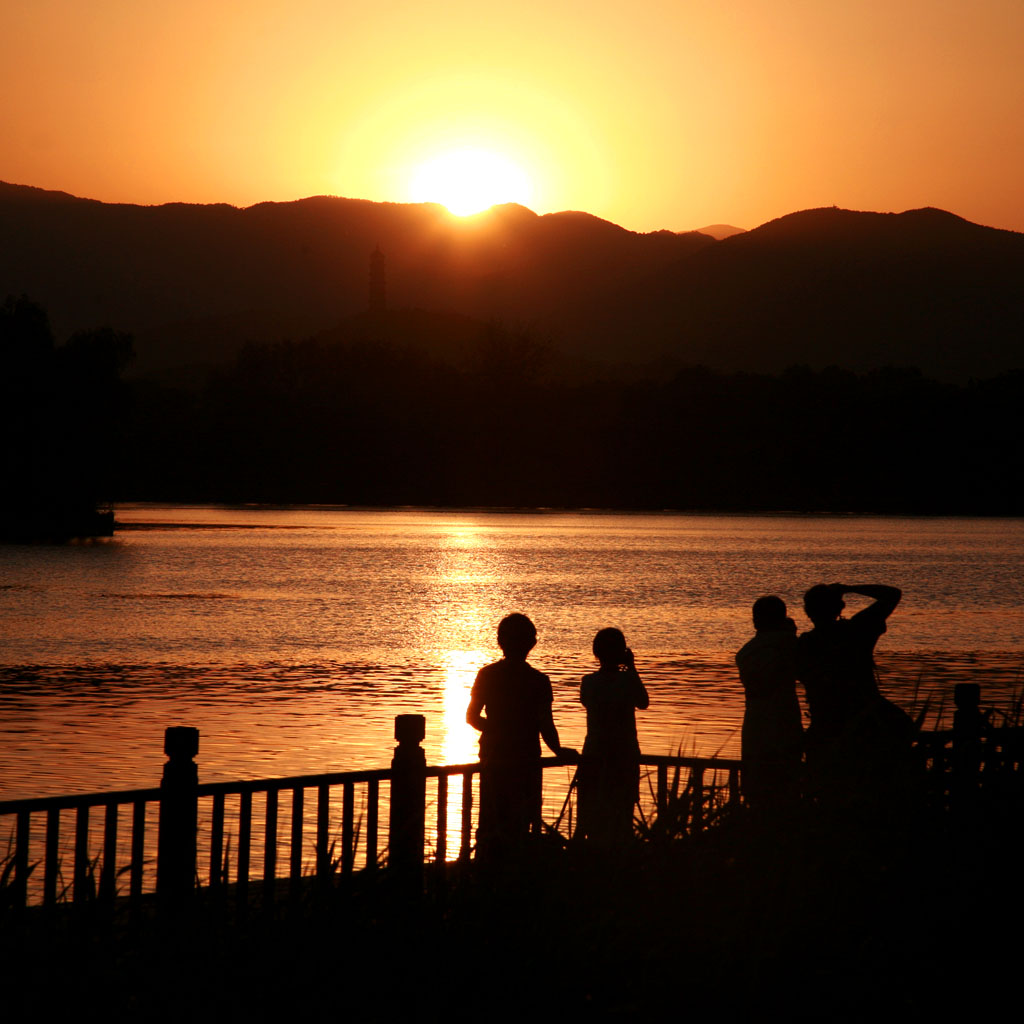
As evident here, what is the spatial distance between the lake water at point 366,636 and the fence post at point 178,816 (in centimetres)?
272

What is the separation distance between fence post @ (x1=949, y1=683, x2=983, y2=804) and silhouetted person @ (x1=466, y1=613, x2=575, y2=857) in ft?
6.58

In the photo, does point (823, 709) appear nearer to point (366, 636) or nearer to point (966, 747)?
point (966, 747)

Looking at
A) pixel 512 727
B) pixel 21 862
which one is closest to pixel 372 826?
pixel 21 862

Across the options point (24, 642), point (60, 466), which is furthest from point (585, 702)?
point (60, 466)

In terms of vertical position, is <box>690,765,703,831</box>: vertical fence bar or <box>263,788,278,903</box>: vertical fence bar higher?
<box>690,765,703,831</box>: vertical fence bar

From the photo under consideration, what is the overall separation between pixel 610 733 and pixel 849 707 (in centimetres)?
141

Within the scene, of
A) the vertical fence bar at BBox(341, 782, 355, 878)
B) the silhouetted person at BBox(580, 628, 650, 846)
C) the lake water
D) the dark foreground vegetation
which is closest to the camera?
the dark foreground vegetation

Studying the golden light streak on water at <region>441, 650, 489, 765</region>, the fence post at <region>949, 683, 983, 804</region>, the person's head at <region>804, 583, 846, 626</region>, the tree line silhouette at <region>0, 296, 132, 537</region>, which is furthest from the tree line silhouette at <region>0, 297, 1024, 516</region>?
the fence post at <region>949, 683, 983, 804</region>

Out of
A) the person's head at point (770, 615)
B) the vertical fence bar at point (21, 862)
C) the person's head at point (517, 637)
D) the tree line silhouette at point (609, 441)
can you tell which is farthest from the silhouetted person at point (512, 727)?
the tree line silhouette at point (609, 441)

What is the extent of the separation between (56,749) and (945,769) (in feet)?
46.1

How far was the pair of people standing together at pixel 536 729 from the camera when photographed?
8695 millimetres

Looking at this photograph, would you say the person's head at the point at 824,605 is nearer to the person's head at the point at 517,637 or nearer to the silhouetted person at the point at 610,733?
the silhouetted person at the point at 610,733

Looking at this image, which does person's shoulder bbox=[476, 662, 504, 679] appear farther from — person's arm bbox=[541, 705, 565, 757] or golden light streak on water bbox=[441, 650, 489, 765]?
golden light streak on water bbox=[441, 650, 489, 765]

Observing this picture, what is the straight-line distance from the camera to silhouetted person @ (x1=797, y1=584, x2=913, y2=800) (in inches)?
306
